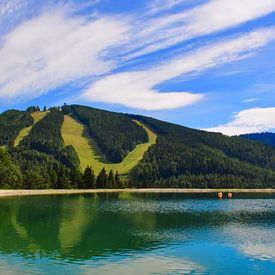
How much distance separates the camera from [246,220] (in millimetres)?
74812

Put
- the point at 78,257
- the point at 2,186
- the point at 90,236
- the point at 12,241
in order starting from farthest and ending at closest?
the point at 2,186 → the point at 90,236 → the point at 12,241 → the point at 78,257

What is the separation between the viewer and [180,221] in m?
70.6

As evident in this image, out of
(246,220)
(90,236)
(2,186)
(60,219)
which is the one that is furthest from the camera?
(2,186)

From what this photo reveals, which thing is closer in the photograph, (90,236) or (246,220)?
(90,236)

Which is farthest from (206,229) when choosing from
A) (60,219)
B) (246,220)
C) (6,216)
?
(6,216)

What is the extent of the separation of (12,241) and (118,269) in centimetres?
1711

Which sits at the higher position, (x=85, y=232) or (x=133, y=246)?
(x=85, y=232)

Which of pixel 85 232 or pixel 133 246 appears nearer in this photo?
pixel 133 246

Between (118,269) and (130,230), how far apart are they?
2304 cm

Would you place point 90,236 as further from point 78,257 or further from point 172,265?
point 172,265

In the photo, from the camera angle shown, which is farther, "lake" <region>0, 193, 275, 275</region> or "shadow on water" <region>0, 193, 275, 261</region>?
"shadow on water" <region>0, 193, 275, 261</region>

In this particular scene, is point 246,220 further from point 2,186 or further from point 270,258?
point 2,186

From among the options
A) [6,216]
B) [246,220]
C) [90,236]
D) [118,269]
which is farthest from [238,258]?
[6,216]

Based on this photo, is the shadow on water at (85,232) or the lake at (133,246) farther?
the shadow on water at (85,232)
